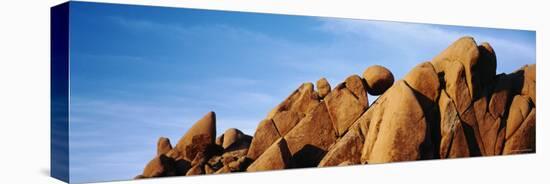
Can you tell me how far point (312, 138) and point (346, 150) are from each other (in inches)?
26.3

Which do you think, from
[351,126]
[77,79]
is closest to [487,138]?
[351,126]

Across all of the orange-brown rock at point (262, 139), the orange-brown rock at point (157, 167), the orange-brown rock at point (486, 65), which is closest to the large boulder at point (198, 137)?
the orange-brown rock at point (157, 167)

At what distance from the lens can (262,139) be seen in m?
13.4

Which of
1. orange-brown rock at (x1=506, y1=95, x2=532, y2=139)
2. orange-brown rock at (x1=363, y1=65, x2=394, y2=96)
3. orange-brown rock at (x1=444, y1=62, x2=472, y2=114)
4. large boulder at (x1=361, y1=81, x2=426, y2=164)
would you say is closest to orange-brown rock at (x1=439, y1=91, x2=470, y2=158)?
orange-brown rock at (x1=444, y1=62, x2=472, y2=114)

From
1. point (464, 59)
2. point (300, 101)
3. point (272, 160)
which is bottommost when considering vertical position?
point (272, 160)

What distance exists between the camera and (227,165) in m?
13.1

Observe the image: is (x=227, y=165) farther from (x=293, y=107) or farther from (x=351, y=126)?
(x=351, y=126)

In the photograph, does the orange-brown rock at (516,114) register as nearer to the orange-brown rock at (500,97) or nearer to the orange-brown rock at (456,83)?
the orange-brown rock at (500,97)

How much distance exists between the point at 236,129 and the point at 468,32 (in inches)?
211

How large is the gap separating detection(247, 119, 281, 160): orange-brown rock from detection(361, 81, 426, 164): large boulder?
1871mm

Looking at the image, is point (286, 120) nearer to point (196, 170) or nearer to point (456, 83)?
point (196, 170)

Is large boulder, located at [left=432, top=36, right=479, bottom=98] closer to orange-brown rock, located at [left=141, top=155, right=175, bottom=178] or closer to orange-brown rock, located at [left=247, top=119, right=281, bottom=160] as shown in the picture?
orange-brown rock, located at [left=247, top=119, right=281, bottom=160]

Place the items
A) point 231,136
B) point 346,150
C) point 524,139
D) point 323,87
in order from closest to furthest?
point 231,136
point 323,87
point 346,150
point 524,139

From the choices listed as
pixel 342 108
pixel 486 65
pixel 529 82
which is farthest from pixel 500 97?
pixel 342 108
